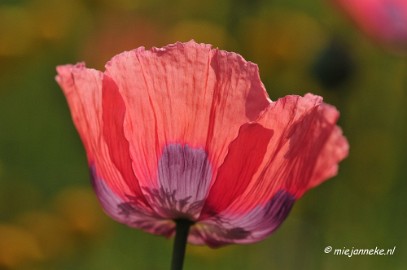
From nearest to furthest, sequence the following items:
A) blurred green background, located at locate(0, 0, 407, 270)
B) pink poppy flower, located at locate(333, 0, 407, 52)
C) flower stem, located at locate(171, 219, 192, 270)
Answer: flower stem, located at locate(171, 219, 192, 270)
pink poppy flower, located at locate(333, 0, 407, 52)
blurred green background, located at locate(0, 0, 407, 270)

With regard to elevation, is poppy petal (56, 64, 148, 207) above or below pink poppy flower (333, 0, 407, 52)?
above

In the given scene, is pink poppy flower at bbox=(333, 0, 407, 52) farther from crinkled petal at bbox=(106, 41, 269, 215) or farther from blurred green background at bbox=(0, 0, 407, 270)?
crinkled petal at bbox=(106, 41, 269, 215)

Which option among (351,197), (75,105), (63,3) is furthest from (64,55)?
(75,105)

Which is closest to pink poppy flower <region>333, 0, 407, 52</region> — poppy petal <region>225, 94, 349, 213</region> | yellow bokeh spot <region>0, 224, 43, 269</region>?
yellow bokeh spot <region>0, 224, 43, 269</region>

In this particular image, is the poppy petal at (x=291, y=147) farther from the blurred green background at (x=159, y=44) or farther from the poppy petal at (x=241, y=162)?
the blurred green background at (x=159, y=44)

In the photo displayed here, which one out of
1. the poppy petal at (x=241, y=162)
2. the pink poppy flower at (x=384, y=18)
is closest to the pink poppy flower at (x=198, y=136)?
the poppy petal at (x=241, y=162)

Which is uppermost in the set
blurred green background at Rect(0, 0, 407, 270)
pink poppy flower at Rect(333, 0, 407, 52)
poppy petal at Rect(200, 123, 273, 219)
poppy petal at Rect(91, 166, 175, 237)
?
poppy petal at Rect(200, 123, 273, 219)

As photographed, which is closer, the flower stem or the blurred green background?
the flower stem

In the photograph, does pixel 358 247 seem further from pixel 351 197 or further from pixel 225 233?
pixel 225 233
